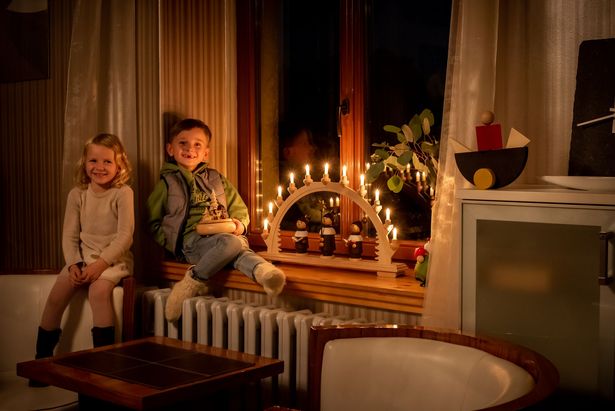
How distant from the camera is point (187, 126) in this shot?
297cm

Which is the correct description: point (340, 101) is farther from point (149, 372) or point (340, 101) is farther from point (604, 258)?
point (604, 258)

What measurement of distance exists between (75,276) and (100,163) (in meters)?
0.44

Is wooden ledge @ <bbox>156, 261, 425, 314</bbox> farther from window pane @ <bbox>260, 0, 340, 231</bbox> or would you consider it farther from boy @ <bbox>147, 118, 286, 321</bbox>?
window pane @ <bbox>260, 0, 340, 231</bbox>

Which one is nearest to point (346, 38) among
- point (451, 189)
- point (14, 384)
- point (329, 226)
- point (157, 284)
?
point (329, 226)

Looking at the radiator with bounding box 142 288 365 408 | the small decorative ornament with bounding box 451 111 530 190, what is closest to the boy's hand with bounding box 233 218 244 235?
the radiator with bounding box 142 288 365 408

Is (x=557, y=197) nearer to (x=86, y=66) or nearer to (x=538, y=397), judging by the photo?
(x=538, y=397)

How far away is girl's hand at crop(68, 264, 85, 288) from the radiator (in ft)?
1.05

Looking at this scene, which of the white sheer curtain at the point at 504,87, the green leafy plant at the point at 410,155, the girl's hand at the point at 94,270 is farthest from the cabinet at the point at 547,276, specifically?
the girl's hand at the point at 94,270

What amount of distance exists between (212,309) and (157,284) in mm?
584

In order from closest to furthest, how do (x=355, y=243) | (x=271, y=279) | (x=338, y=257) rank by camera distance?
(x=271, y=279), (x=355, y=243), (x=338, y=257)

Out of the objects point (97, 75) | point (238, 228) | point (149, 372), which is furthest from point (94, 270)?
point (97, 75)

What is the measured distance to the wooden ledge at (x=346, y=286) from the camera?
237 cm

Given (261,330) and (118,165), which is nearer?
(261,330)

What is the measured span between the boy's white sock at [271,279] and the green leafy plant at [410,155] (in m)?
0.45
